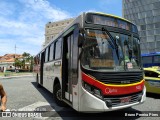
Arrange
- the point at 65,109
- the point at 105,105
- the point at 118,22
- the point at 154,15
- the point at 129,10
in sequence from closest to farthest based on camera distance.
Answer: the point at 105,105
the point at 118,22
the point at 65,109
the point at 154,15
the point at 129,10

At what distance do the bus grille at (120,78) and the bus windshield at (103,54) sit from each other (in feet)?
0.63

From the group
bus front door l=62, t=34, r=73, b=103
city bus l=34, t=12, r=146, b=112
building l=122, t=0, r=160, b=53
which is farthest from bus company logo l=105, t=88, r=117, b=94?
building l=122, t=0, r=160, b=53

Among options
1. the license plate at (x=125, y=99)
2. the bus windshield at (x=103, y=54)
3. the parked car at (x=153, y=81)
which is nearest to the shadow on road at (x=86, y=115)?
the license plate at (x=125, y=99)

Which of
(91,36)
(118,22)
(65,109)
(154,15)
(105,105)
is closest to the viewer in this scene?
(105,105)

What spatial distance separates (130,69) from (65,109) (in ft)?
10.5

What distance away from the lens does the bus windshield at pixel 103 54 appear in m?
5.94

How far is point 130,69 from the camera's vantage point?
650 centimetres

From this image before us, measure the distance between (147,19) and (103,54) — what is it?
64.9m

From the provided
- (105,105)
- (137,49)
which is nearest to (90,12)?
(137,49)

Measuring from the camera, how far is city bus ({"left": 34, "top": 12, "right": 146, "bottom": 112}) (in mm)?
5773

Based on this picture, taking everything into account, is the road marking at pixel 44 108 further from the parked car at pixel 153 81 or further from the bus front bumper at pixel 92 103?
the parked car at pixel 153 81

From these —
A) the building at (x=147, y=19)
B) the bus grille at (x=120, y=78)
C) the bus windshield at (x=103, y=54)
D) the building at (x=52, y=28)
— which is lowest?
the bus grille at (x=120, y=78)

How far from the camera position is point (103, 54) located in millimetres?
6082

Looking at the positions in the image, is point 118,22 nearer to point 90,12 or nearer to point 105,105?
point 90,12
